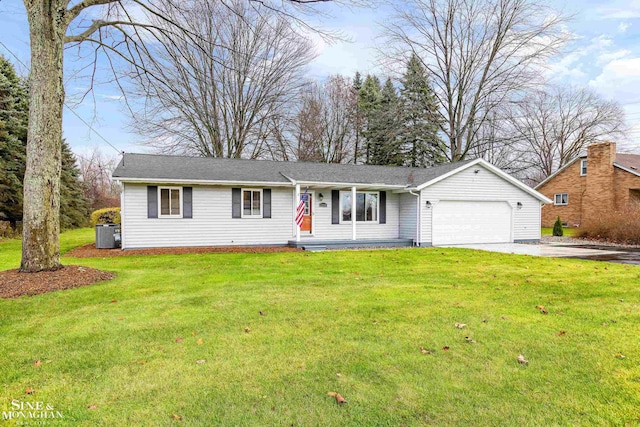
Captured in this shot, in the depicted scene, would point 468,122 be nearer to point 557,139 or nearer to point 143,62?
point 557,139

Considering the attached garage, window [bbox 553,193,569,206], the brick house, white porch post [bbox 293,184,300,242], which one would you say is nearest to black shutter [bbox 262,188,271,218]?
white porch post [bbox 293,184,300,242]

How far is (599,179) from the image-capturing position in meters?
21.9

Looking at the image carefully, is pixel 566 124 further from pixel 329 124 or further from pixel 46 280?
pixel 46 280

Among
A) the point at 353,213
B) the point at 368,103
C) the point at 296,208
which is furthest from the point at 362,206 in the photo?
the point at 368,103

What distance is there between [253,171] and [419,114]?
14.5 meters

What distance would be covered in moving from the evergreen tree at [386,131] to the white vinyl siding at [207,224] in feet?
43.8

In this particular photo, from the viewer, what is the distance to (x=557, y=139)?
32.4 meters

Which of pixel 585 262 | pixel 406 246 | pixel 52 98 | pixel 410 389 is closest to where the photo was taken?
pixel 410 389

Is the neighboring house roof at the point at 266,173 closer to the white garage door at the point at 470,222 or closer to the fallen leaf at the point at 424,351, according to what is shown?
the white garage door at the point at 470,222

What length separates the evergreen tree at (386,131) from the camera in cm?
2505

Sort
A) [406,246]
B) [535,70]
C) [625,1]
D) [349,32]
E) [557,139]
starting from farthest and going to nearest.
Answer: [557,139], [535,70], [406,246], [625,1], [349,32]

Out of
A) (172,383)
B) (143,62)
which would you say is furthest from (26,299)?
(143,62)

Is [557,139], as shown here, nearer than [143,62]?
No

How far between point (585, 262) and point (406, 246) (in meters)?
6.16
